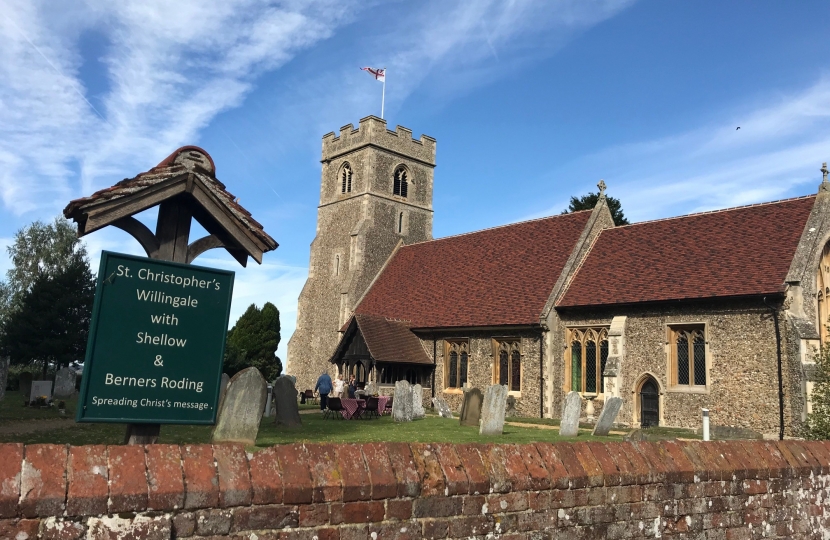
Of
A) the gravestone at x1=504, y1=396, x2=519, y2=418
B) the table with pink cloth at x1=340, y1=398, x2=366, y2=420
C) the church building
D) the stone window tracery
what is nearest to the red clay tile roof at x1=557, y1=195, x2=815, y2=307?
the church building

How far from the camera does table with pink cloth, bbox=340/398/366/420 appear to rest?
57.4 feet

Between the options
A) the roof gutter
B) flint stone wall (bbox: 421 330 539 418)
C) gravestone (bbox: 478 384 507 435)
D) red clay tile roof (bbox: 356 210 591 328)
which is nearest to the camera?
gravestone (bbox: 478 384 507 435)

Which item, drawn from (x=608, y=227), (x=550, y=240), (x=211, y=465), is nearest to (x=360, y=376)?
(x=550, y=240)

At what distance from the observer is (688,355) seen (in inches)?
750

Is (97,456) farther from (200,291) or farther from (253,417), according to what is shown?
(253,417)

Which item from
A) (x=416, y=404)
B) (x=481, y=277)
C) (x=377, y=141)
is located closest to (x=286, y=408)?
(x=416, y=404)

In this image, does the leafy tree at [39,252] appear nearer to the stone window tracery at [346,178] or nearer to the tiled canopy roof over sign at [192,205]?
the stone window tracery at [346,178]

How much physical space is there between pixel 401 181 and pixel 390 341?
13.6 metres

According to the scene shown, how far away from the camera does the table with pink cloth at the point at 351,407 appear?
57.4 feet

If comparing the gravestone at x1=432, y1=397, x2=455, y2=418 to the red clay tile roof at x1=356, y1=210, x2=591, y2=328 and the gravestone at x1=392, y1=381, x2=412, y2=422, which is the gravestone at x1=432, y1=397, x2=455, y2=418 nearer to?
the gravestone at x1=392, y1=381, x2=412, y2=422

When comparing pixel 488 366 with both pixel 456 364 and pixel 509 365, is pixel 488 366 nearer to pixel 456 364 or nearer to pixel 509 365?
pixel 509 365

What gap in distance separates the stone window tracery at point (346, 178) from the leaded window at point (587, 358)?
17.8 metres

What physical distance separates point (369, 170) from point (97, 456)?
1253 inches

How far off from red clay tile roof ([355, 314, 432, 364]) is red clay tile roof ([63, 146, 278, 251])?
18439 millimetres
